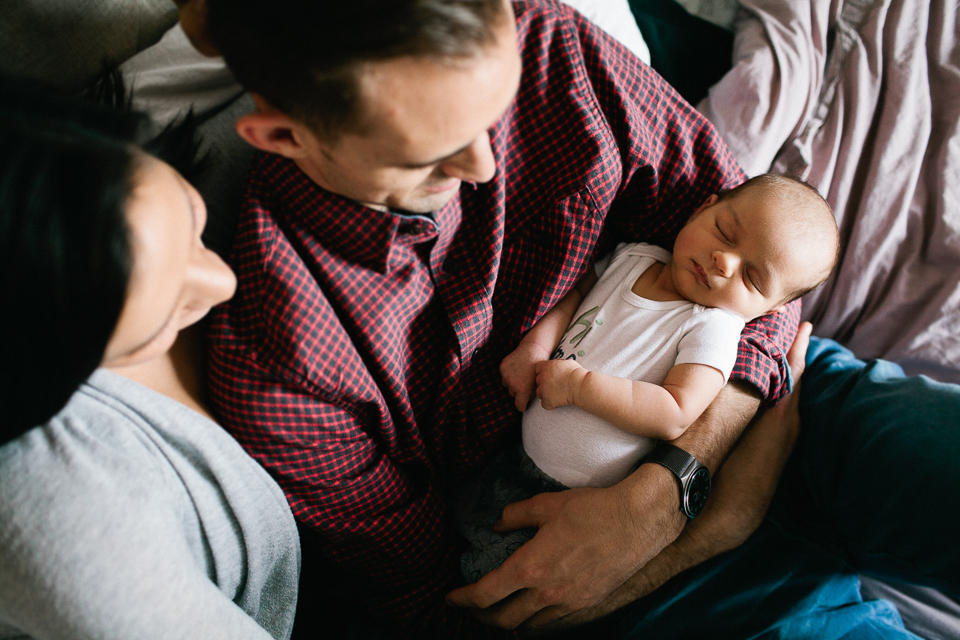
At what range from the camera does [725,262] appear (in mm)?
965

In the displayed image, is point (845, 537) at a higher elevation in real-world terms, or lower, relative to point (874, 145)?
lower

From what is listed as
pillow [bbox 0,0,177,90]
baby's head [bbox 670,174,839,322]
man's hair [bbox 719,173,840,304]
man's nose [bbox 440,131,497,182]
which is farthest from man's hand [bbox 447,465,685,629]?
pillow [bbox 0,0,177,90]

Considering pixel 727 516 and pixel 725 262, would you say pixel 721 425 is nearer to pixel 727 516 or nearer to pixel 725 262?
pixel 727 516

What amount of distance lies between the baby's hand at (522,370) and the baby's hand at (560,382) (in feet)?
0.15

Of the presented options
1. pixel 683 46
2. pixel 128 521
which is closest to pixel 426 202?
pixel 128 521

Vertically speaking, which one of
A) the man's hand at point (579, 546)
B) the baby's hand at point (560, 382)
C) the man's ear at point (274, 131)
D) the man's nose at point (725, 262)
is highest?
the man's ear at point (274, 131)

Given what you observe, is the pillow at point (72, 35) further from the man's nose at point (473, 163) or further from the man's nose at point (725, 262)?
the man's nose at point (725, 262)

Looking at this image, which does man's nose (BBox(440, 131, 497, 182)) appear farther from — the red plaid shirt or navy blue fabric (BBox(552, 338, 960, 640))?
navy blue fabric (BBox(552, 338, 960, 640))

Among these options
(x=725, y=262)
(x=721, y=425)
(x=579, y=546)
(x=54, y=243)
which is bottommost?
(x=579, y=546)

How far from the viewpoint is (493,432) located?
3.52 feet

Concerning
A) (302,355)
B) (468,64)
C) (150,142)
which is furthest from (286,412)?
(468,64)

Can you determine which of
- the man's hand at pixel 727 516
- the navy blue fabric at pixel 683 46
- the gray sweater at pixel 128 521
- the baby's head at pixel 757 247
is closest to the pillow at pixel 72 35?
the gray sweater at pixel 128 521

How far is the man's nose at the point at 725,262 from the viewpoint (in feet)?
3.17

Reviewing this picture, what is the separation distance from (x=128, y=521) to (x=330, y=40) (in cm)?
61
